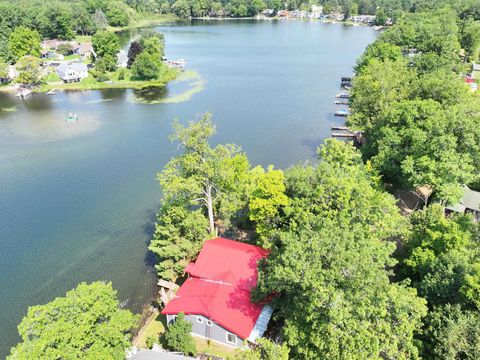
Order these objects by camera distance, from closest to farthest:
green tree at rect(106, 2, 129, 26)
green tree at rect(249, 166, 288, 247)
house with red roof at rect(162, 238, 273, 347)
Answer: house with red roof at rect(162, 238, 273, 347)
green tree at rect(249, 166, 288, 247)
green tree at rect(106, 2, 129, 26)

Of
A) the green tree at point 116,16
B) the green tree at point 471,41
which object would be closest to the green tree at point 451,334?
the green tree at point 471,41

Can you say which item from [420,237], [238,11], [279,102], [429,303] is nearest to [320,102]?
[279,102]

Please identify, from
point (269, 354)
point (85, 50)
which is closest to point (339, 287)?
point (269, 354)

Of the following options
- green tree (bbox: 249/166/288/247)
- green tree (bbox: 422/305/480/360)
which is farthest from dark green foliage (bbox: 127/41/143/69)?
green tree (bbox: 422/305/480/360)

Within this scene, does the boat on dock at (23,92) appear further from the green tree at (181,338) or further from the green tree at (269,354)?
the green tree at (269,354)

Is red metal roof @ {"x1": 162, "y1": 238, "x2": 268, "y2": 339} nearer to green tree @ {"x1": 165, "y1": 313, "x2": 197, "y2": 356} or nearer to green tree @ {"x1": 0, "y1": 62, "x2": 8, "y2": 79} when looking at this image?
green tree @ {"x1": 165, "y1": 313, "x2": 197, "y2": 356}
